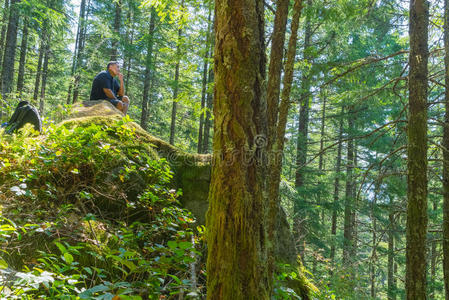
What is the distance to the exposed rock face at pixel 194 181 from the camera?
428 centimetres

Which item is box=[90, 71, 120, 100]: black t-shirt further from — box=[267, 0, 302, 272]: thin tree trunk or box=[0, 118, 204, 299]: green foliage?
box=[267, 0, 302, 272]: thin tree trunk

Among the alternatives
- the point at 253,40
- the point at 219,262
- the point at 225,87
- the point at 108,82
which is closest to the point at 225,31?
the point at 253,40

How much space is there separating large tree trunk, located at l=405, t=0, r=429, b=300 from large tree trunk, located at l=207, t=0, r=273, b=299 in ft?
12.5

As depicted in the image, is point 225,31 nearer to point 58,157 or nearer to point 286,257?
point 58,157

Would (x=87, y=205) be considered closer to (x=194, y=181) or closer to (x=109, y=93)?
(x=194, y=181)

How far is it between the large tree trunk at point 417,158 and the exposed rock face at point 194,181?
188 cm

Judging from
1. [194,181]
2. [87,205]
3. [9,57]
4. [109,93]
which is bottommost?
[87,205]

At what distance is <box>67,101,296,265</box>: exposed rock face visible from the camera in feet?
14.0

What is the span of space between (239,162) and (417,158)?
4139mm

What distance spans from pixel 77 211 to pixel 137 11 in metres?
14.7

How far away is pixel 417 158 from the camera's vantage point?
173 inches

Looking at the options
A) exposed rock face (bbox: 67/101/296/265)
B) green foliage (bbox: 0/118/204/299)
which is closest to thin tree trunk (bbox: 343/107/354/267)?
exposed rock face (bbox: 67/101/296/265)

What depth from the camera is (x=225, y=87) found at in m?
1.77

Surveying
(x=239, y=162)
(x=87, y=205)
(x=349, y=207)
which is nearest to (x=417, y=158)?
(x=239, y=162)
